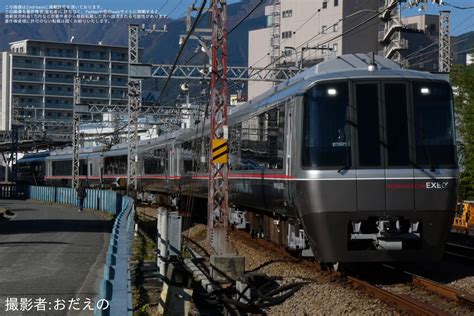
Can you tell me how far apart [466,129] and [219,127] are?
782 inches

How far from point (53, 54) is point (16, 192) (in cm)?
9114

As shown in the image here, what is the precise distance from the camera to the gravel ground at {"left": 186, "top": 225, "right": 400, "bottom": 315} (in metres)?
10.0

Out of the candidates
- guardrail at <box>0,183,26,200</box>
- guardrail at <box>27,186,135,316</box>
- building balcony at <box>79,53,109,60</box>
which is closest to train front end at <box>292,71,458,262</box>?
guardrail at <box>27,186,135,316</box>

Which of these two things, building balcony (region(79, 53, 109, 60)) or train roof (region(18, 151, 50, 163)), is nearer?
train roof (region(18, 151, 50, 163))

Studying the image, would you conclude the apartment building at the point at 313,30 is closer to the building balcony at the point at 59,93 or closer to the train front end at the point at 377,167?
the train front end at the point at 377,167

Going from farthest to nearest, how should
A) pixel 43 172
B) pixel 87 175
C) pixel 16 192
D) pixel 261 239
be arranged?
1. pixel 43 172
2. pixel 87 175
3. pixel 16 192
4. pixel 261 239

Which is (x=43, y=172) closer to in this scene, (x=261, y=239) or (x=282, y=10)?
(x=282, y=10)

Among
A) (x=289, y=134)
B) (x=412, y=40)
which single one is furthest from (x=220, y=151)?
(x=412, y=40)

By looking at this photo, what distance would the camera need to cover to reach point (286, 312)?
→ 1045cm

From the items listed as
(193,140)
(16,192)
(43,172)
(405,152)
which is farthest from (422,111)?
(43,172)

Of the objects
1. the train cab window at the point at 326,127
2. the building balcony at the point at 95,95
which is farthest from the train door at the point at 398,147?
the building balcony at the point at 95,95

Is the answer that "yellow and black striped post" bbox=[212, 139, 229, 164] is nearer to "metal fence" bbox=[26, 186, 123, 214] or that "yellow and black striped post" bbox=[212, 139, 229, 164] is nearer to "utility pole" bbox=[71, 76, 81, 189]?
"metal fence" bbox=[26, 186, 123, 214]

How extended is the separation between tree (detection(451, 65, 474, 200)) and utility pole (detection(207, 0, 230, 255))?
18.6 metres

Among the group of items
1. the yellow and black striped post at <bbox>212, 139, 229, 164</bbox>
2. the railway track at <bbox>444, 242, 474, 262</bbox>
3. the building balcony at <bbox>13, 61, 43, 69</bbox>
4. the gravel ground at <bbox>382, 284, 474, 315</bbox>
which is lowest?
the gravel ground at <bbox>382, 284, 474, 315</bbox>
